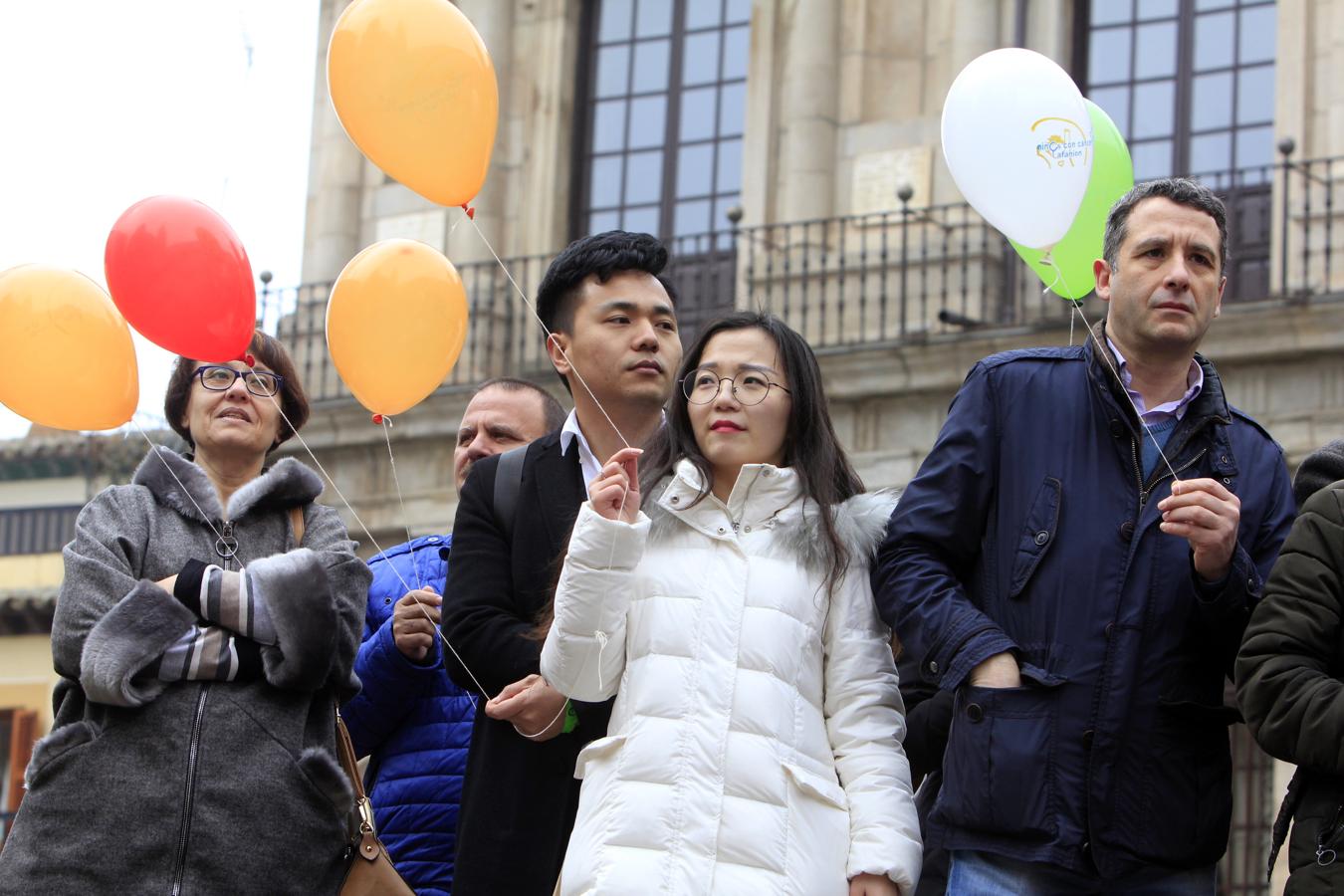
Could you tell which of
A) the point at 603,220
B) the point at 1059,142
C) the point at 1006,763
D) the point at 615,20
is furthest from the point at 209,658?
the point at 615,20

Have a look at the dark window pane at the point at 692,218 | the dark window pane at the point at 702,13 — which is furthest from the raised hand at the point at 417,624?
the dark window pane at the point at 702,13

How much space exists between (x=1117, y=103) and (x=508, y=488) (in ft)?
34.0

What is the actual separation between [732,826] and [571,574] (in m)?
0.60

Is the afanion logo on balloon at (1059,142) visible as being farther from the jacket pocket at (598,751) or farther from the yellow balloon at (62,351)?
the yellow balloon at (62,351)

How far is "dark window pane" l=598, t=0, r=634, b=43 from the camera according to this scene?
18203 mm

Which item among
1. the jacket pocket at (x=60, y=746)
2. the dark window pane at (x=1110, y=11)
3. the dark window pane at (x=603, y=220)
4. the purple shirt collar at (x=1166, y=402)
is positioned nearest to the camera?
the purple shirt collar at (x=1166, y=402)

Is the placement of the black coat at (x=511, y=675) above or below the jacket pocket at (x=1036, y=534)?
below

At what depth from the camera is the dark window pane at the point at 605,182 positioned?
18.0 m

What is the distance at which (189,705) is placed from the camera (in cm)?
598

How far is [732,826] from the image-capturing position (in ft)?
16.7

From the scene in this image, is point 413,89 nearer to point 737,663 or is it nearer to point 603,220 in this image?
point 737,663

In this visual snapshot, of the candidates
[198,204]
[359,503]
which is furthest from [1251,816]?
[198,204]

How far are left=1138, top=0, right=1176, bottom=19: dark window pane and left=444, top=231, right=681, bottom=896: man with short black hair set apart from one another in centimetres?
998

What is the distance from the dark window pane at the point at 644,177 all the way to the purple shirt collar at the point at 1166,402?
12.3m
